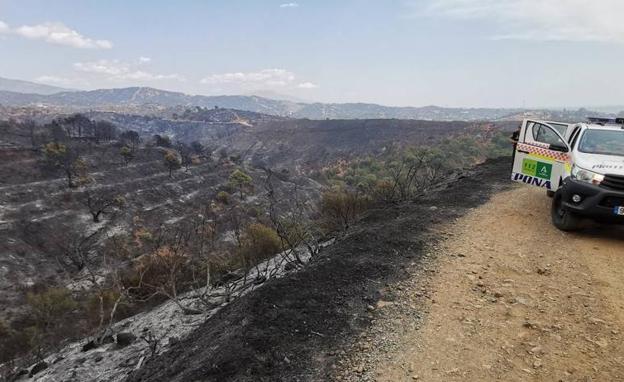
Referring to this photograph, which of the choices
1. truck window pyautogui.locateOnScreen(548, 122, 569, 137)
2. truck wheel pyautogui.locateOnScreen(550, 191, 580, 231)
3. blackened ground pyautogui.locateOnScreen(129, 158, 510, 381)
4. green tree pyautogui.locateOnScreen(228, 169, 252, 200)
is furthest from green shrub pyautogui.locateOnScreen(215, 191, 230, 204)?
truck wheel pyautogui.locateOnScreen(550, 191, 580, 231)

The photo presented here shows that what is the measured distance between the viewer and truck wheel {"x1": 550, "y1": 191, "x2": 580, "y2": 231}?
8180 millimetres

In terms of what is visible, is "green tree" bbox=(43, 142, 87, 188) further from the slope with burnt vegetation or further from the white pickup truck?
the white pickup truck

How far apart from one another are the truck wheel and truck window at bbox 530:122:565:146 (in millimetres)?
1155

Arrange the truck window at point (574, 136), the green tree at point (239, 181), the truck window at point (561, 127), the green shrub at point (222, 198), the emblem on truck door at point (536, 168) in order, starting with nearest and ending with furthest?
the truck window at point (574, 136), the emblem on truck door at point (536, 168), the truck window at point (561, 127), the green shrub at point (222, 198), the green tree at point (239, 181)

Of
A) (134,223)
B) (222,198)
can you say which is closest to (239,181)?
(222,198)

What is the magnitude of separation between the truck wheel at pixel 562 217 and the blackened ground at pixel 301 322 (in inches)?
93.5

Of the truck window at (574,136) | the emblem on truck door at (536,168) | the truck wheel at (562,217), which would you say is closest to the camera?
the truck wheel at (562,217)

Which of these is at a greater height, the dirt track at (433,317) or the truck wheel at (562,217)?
the truck wheel at (562,217)

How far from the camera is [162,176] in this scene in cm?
7025

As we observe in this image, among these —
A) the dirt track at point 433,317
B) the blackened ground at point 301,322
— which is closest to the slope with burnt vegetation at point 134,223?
the blackened ground at point 301,322

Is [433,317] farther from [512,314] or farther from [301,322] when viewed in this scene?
[301,322]

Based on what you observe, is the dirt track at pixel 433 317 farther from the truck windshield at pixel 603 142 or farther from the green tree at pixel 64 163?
the green tree at pixel 64 163

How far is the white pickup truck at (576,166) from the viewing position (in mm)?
7234

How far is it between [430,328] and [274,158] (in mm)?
159915
